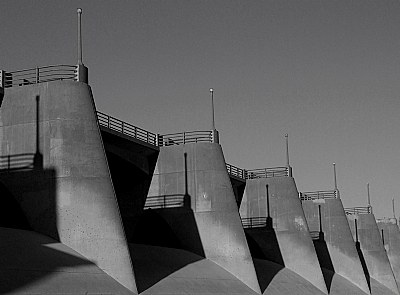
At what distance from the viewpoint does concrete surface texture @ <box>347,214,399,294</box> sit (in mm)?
79312

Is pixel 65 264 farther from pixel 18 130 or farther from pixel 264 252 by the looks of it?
pixel 264 252

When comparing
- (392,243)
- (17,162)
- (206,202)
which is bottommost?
(392,243)

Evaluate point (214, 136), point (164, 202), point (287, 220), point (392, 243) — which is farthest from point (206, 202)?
point (392, 243)

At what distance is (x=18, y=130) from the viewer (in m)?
36.7

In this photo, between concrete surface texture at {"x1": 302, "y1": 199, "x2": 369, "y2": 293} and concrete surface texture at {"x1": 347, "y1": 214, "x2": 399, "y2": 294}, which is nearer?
concrete surface texture at {"x1": 302, "y1": 199, "x2": 369, "y2": 293}

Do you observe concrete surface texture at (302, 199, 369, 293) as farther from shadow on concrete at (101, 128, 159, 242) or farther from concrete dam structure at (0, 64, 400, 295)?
shadow on concrete at (101, 128, 159, 242)

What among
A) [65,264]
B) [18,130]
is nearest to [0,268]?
[65,264]

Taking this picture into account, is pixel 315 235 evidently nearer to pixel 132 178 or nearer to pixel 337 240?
pixel 337 240

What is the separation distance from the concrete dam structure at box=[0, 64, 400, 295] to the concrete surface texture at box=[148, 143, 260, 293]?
0.06 metres

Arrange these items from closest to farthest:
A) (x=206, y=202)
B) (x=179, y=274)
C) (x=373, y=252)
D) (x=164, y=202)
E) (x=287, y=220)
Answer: (x=179, y=274) → (x=206, y=202) → (x=164, y=202) → (x=287, y=220) → (x=373, y=252)

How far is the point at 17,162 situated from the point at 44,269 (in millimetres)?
6918

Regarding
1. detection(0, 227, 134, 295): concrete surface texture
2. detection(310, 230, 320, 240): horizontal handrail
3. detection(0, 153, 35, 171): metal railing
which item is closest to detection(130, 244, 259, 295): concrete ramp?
detection(0, 227, 134, 295): concrete surface texture

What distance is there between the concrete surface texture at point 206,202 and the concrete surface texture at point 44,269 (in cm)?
1468

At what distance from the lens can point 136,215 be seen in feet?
164
